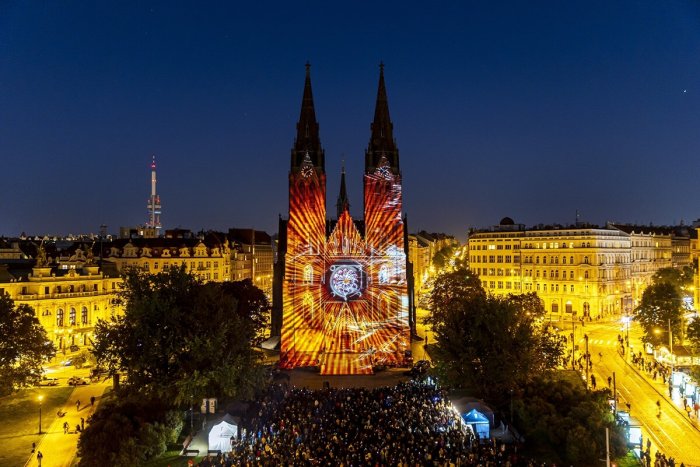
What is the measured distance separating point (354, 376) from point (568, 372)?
718 inches

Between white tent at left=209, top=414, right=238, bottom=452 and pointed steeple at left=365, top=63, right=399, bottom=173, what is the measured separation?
110 ft

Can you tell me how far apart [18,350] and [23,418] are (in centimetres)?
549

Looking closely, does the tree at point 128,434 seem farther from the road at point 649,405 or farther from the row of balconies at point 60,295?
the row of balconies at point 60,295

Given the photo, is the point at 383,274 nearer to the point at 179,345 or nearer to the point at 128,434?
the point at 179,345

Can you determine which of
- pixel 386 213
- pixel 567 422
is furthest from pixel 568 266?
pixel 567 422

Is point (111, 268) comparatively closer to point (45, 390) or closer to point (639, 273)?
point (45, 390)

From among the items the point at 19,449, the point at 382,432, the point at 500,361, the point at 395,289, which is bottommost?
the point at 19,449

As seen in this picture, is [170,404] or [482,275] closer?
[170,404]

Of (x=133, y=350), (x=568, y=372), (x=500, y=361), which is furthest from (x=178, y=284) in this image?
(x=568, y=372)

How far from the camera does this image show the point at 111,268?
7538cm

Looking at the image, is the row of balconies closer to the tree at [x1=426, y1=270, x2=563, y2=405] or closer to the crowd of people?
the crowd of people

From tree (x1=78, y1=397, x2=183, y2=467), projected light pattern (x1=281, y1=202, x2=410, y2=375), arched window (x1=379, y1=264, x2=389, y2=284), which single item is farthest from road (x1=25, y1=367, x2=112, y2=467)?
arched window (x1=379, y1=264, x2=389, y2=284)

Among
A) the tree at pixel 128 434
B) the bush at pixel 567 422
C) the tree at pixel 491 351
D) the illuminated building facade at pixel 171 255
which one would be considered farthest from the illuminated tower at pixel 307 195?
the illuminated building facade at pixel 171 255

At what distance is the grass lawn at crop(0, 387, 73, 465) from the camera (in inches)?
1328
